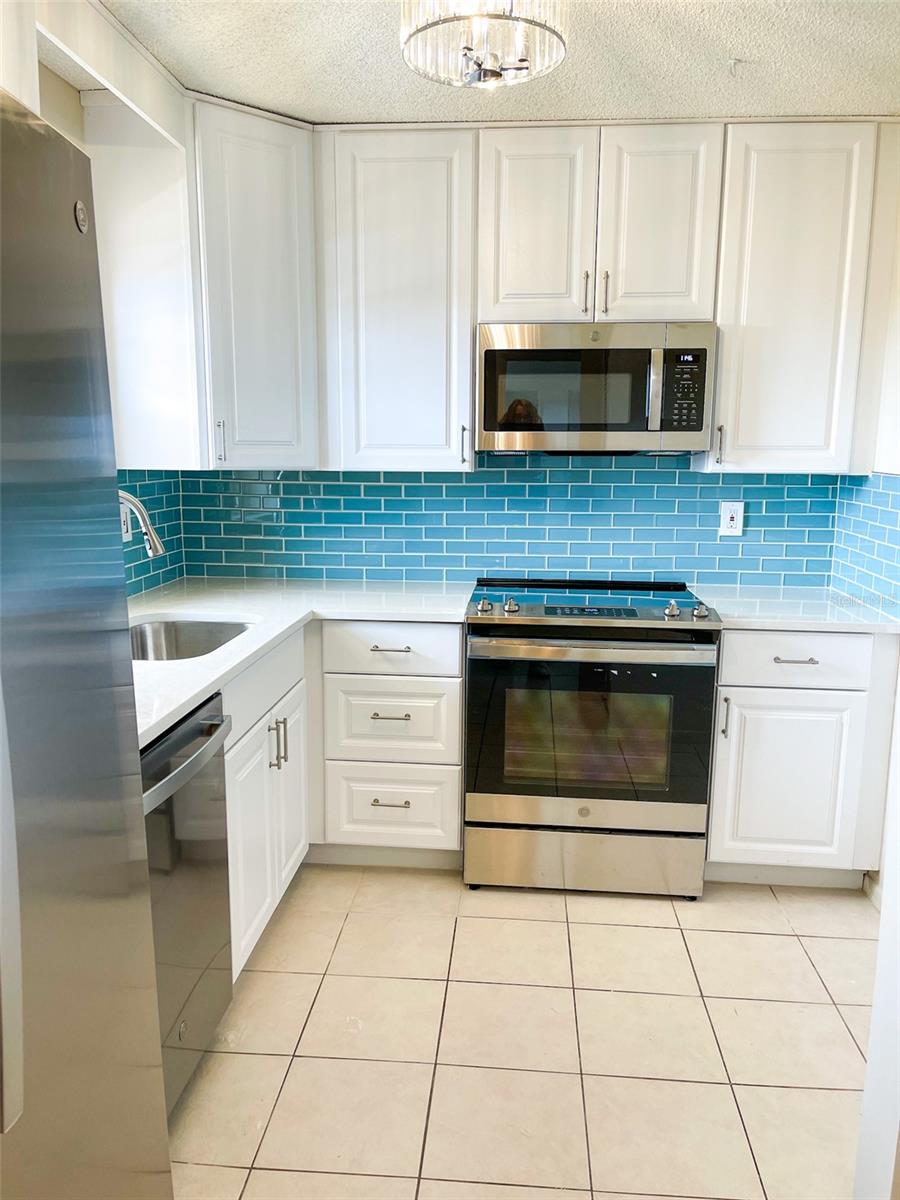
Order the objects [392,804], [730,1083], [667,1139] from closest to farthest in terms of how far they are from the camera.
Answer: [667,1139], [730,1083], [392,804]

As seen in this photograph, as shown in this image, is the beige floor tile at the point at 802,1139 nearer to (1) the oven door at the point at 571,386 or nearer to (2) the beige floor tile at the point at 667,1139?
(2) the beige floor tile at the point at 667,1139

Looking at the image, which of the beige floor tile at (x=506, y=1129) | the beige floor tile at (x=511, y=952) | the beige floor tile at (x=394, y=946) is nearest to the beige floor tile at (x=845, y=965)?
the beige floor tile at (x=511, y=952)

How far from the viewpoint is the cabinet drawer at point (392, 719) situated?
270 centimetres

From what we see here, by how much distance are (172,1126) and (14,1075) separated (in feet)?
3.60

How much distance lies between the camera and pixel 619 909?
2648mm

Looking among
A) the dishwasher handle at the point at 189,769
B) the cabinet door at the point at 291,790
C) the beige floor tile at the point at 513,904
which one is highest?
the dishwasher handle at the point at 189,769

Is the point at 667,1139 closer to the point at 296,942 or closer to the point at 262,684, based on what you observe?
the point at 296,942

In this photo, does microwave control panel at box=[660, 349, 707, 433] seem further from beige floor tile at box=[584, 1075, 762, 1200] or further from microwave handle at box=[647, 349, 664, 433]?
beige floor tile at box=[584, 1075, 762, 1200]

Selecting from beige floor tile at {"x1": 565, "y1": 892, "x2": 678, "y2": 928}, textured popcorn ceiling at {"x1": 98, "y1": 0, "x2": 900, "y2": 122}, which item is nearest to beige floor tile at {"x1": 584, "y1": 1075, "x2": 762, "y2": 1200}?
beige floor tile at {"x1": 565, "y1": 892, "x2": 678, "y2": 928}

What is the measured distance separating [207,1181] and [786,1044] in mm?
1338

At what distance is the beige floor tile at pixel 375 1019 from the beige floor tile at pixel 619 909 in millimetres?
565

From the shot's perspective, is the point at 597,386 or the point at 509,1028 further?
the point at 597,386

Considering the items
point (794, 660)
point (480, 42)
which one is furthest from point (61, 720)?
point (794, 660)

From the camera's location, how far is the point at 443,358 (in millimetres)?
2750
